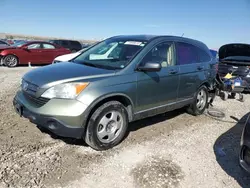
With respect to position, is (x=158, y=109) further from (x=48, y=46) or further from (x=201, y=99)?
(x=48, y=46)

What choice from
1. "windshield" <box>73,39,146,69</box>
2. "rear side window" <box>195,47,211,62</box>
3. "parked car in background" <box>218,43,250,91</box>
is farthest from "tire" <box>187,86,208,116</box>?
"parked car in background" <box>218,43,250,91</box>

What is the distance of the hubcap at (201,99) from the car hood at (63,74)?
2.78m

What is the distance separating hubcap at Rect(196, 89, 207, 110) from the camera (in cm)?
582

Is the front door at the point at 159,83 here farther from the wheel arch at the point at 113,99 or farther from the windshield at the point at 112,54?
the windshield at the point at 112,54

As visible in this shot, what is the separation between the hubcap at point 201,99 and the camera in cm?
582

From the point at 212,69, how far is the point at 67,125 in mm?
3991

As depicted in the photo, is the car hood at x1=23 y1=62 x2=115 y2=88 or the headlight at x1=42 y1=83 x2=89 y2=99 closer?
the headlight at x1=42 y1=83 x2=89 y2=99

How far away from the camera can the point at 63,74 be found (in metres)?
3.71

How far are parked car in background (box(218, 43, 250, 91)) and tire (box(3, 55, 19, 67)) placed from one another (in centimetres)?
1049

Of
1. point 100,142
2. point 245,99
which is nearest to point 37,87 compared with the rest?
point 100,142

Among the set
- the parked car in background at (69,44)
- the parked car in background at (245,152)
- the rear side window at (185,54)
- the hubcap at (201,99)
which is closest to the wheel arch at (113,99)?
the rear side window at (185,54)

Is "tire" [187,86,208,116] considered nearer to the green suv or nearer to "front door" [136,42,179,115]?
the green suv

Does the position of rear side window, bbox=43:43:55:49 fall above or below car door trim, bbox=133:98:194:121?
above

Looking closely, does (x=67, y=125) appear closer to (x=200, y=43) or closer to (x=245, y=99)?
(x=200, y=43)
